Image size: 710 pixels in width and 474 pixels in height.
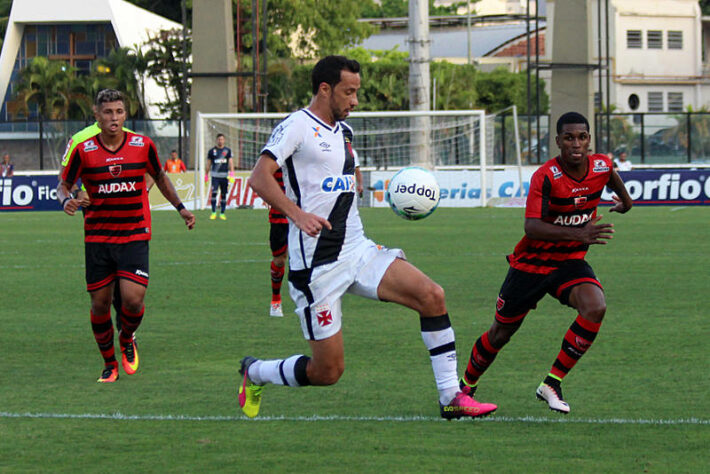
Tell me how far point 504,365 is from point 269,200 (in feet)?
10.7

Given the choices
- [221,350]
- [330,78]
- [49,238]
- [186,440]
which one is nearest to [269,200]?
[330,78]

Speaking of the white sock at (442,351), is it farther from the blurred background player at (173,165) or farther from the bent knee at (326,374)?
the blurred background player at (173,165)

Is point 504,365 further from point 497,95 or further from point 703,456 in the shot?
point 497,95

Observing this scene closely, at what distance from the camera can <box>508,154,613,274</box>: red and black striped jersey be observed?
25.0ft

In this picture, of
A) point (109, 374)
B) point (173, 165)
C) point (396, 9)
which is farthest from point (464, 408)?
point (396, 9)

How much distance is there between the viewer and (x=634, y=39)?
260 feet

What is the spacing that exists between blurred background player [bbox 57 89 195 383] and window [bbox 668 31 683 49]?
76.2 m

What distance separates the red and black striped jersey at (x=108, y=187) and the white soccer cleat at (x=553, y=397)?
11.1ft

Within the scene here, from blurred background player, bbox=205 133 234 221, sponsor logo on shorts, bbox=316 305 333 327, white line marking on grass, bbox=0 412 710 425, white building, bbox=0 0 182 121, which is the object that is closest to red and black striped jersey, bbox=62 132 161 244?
white line marking on grass, bbox=0 412 710 425

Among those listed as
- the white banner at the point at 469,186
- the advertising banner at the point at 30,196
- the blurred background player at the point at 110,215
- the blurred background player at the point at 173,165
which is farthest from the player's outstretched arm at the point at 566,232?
the advertising banner at the point at 30,196

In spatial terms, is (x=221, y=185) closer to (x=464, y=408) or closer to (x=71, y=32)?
(x=464, y=408)

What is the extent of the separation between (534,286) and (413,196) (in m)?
0.99

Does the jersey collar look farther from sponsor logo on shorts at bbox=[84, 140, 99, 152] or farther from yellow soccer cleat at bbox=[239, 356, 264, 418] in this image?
sponsor logo on shorts at bbox=[84, 140, 99, 152]

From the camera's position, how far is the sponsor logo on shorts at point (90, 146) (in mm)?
8914
